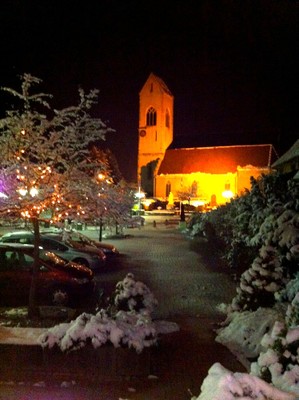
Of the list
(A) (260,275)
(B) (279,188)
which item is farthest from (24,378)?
(B) (279,188)

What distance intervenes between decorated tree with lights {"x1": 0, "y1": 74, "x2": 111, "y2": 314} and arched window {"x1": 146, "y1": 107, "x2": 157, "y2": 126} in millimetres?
79451

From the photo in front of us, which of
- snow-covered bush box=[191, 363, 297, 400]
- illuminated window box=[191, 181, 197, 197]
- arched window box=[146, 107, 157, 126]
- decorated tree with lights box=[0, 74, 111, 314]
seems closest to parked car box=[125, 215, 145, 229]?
decorated tree with lights box=[0, 74, 111, 314]

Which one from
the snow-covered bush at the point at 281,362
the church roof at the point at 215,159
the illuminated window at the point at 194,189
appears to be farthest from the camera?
the church roof at the point at 215,159

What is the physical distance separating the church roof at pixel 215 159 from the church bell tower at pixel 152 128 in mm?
4078

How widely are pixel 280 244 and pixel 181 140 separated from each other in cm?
7678

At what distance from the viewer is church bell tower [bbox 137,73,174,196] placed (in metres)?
85.3

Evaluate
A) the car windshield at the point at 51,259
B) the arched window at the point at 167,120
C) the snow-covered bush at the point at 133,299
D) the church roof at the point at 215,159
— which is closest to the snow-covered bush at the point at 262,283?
the snow-covered bush at the point at 133,299

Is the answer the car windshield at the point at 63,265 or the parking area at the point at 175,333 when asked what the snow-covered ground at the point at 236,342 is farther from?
the car windshield at the point at 63,265

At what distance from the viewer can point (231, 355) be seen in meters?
7.84

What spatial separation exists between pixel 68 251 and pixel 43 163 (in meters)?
8.30

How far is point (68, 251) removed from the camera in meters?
16.8

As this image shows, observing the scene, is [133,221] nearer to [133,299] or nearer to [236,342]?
[133,299]

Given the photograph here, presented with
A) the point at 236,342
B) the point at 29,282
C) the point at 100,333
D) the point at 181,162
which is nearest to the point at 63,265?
the point at 29,282

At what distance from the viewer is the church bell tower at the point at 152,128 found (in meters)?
85.3
